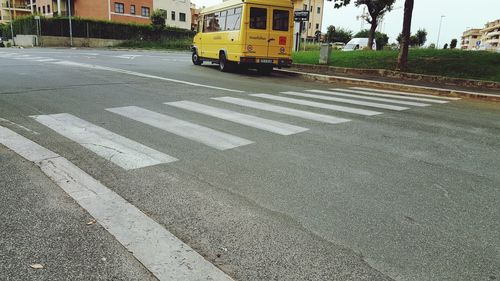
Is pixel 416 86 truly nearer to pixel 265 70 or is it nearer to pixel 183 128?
pixel 265 70

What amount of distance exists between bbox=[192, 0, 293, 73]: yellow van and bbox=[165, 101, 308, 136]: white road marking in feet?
28.6

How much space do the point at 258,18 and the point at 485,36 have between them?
584 ft

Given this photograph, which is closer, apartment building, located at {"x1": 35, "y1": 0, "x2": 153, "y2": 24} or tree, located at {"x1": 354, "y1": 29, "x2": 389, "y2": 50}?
tree, located at {"x1": 354, "y1": 29, "x2": 389, "y2": 50}

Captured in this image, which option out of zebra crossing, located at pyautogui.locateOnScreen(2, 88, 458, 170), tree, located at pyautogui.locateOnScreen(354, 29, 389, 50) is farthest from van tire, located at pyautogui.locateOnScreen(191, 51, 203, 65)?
tree, located at pyautogui.locateOnScreen(354, 29, 389, 50)

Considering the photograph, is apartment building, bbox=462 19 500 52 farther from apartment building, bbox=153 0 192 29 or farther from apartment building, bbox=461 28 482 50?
apartment building, bbox=153 0 192 29

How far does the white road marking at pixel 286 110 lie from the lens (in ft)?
23.9

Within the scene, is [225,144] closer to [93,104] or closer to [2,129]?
[2,129]

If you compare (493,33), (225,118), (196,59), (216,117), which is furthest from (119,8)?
(493,33)

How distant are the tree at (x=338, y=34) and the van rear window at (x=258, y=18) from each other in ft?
150

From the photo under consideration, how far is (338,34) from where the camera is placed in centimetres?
6191

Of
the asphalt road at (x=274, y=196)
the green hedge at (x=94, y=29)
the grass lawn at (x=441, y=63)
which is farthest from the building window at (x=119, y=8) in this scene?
the asphalt road at (x=274, y=196)

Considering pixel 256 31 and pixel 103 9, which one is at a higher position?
pixel 103 9

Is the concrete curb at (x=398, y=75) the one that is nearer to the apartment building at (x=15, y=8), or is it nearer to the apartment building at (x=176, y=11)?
the apartment building at (x=176, y=11)

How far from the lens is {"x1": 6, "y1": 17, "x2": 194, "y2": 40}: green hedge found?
45.9 metres
